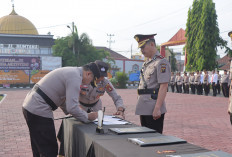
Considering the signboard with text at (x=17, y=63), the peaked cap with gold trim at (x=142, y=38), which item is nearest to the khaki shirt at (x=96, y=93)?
the peaked cap with gold trim at (x=142, y=38)

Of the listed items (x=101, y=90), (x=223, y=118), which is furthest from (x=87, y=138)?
(x=223, y=118)

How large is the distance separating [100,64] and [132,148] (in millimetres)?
1216

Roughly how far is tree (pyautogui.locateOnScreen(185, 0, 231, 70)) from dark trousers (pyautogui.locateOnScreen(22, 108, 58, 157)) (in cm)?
3022

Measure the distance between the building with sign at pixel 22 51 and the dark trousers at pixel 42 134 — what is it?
31.1 meters

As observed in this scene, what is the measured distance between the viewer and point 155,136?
2.53 m

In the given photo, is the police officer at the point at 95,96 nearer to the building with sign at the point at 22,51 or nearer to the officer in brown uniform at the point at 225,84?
the officer in brown uniform at the point at 225,84

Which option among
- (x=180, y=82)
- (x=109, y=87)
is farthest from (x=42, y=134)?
(x=180, y=82)

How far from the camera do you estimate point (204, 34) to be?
1222 inches

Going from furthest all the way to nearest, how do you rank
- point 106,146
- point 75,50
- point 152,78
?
point 75,50 < point 152,78 < point 106,146

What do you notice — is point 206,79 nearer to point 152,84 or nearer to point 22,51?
point 152,84

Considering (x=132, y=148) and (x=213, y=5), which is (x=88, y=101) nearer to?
(x=132, y=148)

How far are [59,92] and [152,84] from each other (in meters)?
1.17

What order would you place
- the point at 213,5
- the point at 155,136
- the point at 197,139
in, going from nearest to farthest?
1. the point at 155,136
2. the point at 197,139
3. the point at 213,5

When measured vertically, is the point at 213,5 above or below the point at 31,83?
above
